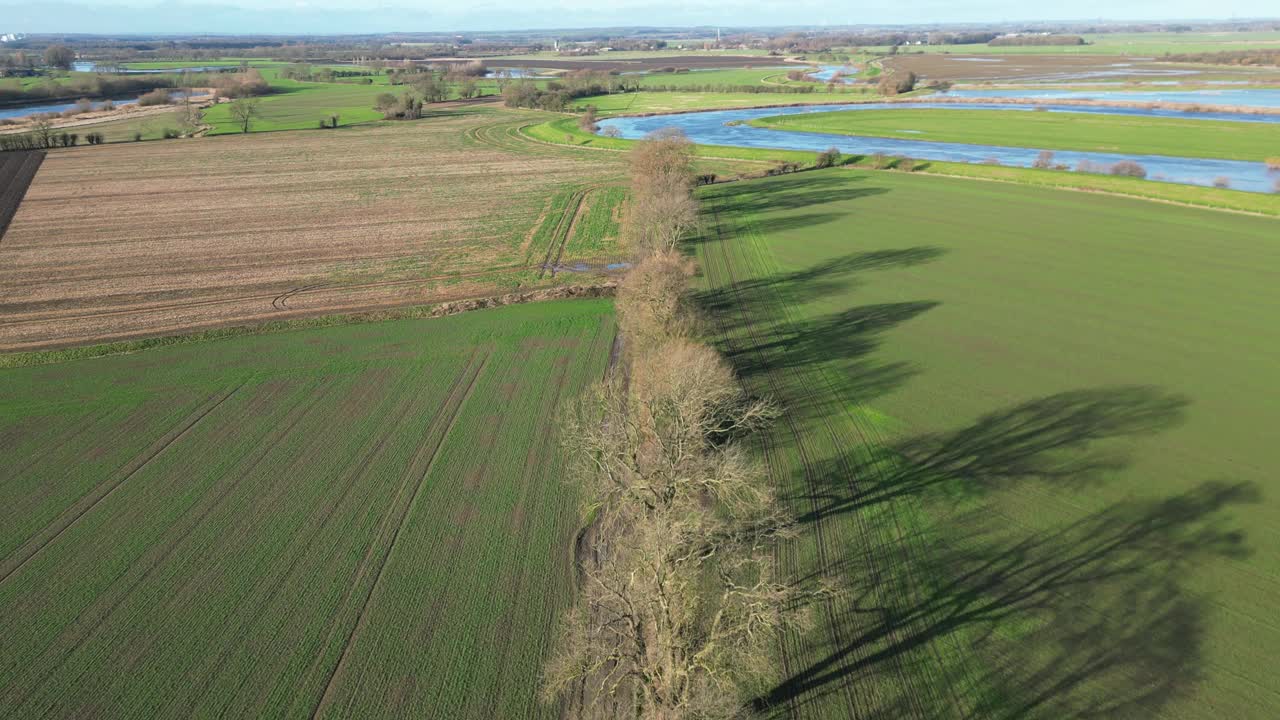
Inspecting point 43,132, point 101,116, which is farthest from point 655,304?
point 101,116

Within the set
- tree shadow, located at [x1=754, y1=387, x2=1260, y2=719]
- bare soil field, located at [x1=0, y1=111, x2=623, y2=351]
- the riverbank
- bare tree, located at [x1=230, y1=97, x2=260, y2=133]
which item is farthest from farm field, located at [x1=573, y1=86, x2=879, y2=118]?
tree shadow, located at [x1=754, y1=387, x2=1260, y2=719]

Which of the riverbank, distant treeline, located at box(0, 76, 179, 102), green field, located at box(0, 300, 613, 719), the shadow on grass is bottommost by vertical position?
green field, located at box(0, 300, 613, 719)

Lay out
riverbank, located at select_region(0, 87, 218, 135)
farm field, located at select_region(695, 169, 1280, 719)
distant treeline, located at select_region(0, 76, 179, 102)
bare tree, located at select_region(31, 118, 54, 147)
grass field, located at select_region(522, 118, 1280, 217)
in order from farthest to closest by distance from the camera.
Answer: distant treeline, located at select_region(0, 76, 179, 102), riverbank, located at select_region(0, 87, 218, 135), bare tree, located at select_region(31, 118, 54, 147), grass field, located at select_region(522, 118, 1280, 217), farm field, located at select_region(695, 169, 1280, 719)

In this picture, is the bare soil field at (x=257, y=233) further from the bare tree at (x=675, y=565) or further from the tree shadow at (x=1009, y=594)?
the tree shadow at (x=1009, y=594)

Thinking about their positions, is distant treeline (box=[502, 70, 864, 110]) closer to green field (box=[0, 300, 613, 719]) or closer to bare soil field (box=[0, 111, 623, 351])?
bare soil field (box=[0, 111, 623, 351])

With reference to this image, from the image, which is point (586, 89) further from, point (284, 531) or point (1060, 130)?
point (284, 531)

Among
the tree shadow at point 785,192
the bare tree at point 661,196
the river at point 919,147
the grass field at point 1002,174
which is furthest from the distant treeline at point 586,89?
the bare tree at point 661,196
